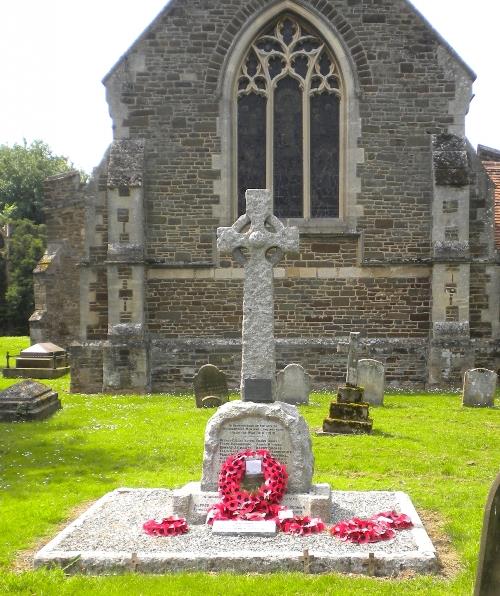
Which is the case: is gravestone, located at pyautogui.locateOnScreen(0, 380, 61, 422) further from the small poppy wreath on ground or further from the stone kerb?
the small poppy wreath on ground

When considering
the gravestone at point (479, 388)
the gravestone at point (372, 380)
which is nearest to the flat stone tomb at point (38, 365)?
the gravestone at point (372, 380)

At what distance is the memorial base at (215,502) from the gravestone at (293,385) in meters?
6.84

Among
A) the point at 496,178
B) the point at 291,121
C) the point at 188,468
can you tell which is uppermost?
the point at 291,121

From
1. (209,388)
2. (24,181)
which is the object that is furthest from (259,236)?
(24,181)

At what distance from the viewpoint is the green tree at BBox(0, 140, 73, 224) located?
161ft

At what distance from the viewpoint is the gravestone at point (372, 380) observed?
13.8 m

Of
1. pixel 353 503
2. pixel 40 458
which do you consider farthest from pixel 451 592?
pixel 40 458

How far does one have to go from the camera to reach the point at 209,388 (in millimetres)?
14047

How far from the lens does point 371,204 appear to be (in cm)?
1645

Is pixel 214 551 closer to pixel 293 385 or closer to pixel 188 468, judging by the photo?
pixel 188 468

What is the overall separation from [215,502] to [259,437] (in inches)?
27.9

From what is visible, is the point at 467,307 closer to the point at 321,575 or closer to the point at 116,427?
the point at 116,427

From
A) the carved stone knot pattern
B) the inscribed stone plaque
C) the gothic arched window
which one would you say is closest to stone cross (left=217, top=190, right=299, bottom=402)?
the inscribed stone plaque

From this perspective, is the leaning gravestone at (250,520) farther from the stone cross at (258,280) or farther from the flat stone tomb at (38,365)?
the flat stone tomb at (38,365)
